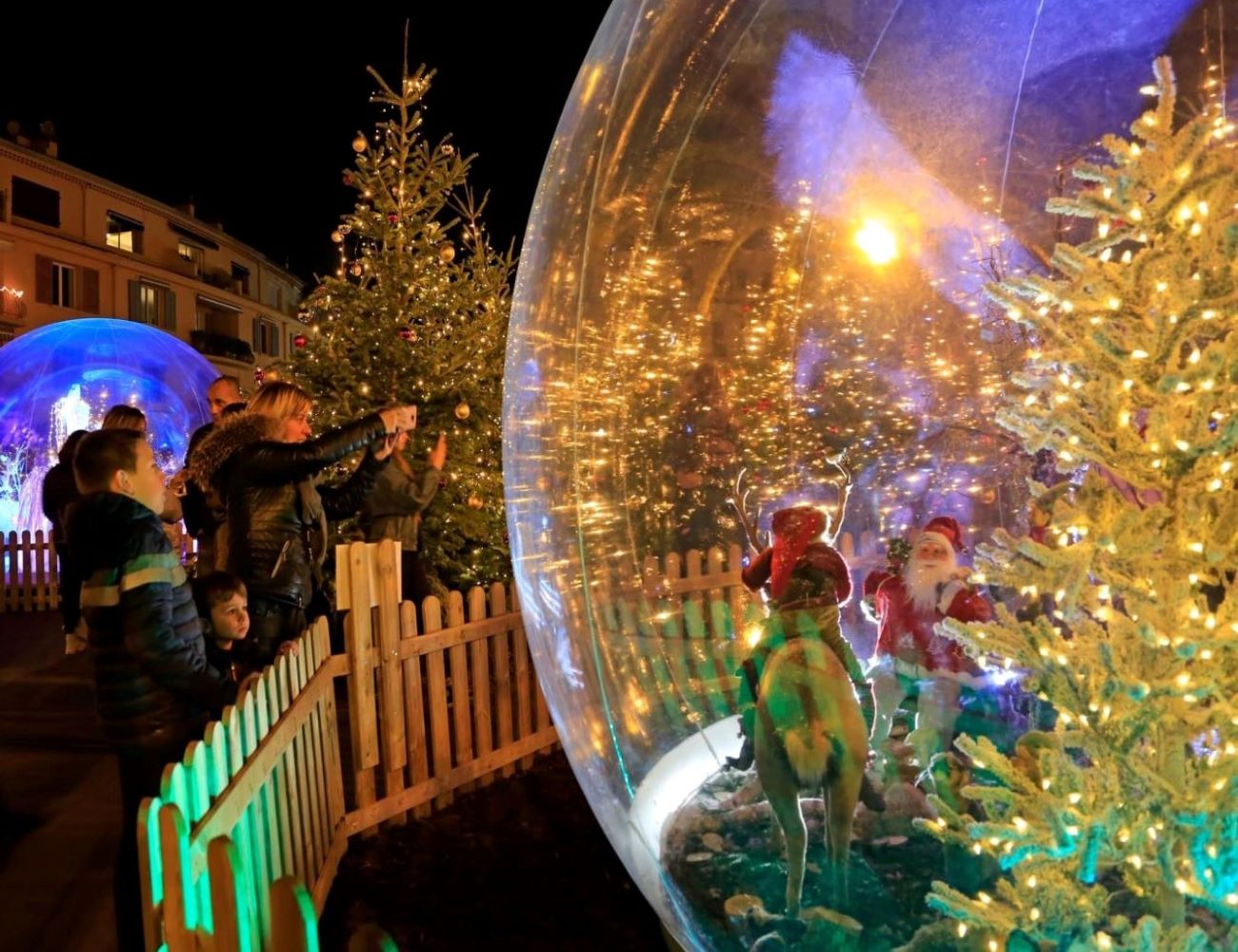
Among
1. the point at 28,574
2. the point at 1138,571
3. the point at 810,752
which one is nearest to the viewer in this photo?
the point at 1138,571

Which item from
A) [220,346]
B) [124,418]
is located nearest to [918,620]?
[124,418]

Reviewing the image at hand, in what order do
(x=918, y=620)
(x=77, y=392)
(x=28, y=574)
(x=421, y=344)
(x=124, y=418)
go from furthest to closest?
(x=77, y=392)
(x=28, y=574)
(x=421, y=344)
(x=124, y=418)
(x=918, y=620)

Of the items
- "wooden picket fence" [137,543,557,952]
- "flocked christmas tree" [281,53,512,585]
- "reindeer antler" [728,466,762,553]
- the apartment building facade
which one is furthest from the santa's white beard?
the apartment building facade

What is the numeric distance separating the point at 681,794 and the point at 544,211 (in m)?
2.33

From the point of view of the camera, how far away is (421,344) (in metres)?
7.25

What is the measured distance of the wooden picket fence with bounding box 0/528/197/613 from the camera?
11180 millimetres

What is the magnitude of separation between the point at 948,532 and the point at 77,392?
12.8m

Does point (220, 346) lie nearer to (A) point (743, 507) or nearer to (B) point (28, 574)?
(B) point (28, 574)

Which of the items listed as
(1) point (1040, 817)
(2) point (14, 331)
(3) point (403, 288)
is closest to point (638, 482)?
(1) point (1040, 817)

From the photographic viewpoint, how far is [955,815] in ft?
8.55

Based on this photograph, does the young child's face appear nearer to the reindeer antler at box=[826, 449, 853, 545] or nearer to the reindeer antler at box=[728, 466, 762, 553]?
the reindeer antler at box=[728, 466, 762, 553]

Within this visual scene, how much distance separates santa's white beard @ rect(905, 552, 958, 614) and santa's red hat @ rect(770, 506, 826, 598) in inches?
17.7

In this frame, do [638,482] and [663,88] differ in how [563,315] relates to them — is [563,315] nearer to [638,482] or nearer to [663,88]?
[638,482]

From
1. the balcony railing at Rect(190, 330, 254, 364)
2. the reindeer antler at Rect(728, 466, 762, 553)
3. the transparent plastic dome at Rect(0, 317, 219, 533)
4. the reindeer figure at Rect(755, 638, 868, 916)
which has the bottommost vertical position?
the reindeer figure at Rect(755, 638, 868, 916)
